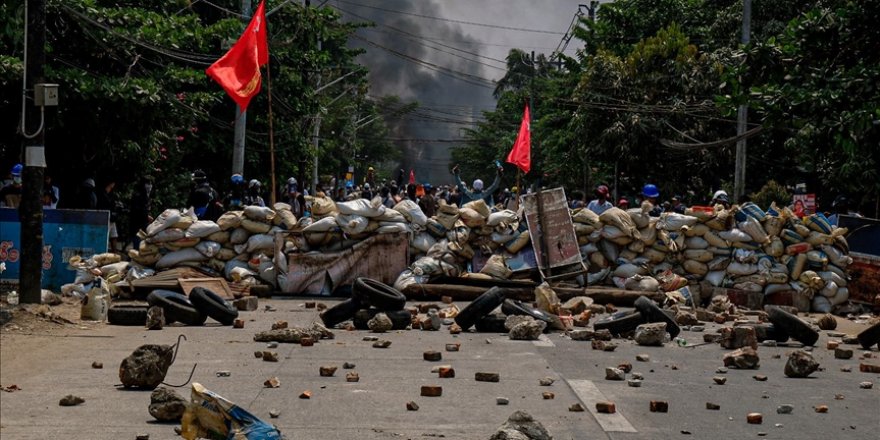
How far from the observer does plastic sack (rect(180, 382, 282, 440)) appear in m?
5.55

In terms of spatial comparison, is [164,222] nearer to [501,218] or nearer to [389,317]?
[501,218]

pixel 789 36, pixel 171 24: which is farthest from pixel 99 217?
pixel 789 36

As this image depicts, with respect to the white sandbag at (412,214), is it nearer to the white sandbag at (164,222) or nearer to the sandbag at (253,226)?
the sandbag at (253,226)

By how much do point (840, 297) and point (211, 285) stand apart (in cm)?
895

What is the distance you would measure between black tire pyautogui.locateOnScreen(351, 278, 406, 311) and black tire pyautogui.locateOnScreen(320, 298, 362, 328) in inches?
3.6

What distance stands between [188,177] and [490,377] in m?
23.7

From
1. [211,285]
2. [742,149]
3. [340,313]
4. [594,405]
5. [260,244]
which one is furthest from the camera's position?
[742,149]

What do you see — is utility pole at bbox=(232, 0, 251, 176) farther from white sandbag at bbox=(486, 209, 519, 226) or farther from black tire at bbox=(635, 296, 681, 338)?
black tire at bbox=(635, 296, 681, 338)

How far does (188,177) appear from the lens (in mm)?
31188

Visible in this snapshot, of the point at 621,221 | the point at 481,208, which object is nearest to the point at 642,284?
the point at 621,221

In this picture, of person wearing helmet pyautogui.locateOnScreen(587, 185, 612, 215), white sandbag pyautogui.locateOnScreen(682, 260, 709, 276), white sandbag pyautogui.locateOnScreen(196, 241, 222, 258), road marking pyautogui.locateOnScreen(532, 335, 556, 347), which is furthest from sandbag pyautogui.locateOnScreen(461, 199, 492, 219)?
road marking pyautogui.locateOnScreen(532, 335, 556, 347)

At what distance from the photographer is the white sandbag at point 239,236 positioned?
54.9 feet

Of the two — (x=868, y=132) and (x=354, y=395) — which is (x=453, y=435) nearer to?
(x=354, y=395)

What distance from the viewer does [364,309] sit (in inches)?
500
